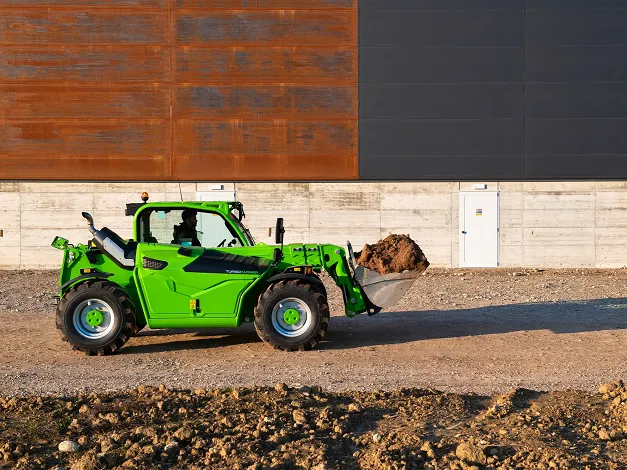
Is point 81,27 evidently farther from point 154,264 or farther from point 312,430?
point 312,430

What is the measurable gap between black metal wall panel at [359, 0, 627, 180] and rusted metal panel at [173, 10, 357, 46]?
0.66 m

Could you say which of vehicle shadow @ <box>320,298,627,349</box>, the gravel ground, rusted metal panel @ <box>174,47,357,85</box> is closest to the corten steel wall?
rusted metal panel @ <box>174,47,357,85</box>

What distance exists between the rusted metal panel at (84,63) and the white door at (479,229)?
366 inches

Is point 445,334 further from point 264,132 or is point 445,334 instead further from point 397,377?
point 264,132

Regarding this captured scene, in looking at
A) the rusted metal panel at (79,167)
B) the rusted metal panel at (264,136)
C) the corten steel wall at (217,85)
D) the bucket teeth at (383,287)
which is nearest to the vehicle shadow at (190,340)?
the bucket teeth at (383,287)

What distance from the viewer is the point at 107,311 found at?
12.6 meters

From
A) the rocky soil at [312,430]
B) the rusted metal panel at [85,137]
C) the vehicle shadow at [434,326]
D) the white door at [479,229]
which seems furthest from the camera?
the rusted metal panel at [85,137]

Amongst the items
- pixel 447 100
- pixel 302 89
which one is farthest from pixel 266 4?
pixel 447 100

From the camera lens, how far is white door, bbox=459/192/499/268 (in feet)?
84.3

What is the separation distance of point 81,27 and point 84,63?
1022mm

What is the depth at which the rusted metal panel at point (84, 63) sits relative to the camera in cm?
2577

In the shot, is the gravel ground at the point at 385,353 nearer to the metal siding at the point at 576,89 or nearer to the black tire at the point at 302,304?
the black tire at the point at 302,304

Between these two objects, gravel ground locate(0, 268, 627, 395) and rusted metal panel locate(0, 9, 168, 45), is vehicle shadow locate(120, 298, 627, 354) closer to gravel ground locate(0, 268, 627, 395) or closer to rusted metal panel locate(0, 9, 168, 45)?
gravel ground locate(0, 268, 627, 395)

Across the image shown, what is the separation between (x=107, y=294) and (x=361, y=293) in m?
3.53
